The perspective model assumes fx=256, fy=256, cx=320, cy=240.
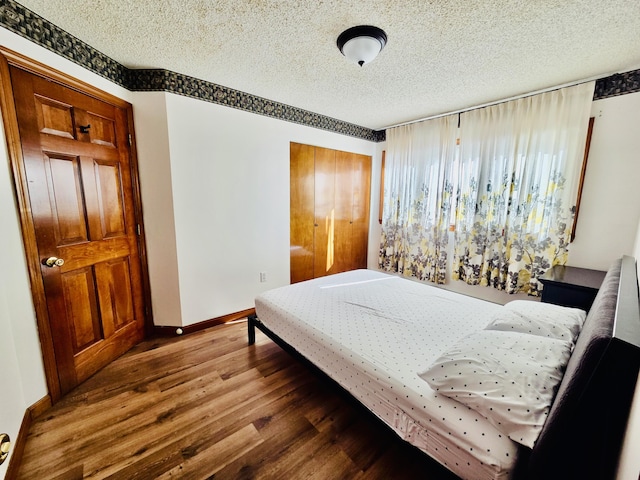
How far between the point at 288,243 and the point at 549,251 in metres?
2.82

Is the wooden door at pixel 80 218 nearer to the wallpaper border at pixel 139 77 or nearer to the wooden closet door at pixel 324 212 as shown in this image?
the wallpaper border at pixel 139 77

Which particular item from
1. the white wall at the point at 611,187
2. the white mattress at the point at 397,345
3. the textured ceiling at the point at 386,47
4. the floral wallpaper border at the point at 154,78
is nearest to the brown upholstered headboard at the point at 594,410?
the white mattress at the point at 397,345

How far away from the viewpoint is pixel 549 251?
254 cm

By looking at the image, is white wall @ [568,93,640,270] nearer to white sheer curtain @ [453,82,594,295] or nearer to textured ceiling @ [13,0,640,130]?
white sheer curtain @ [453,82,594,295]

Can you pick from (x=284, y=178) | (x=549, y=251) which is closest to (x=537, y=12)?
(x=549, y=251)

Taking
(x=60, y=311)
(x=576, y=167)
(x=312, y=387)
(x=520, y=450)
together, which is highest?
(x=576, y=167)

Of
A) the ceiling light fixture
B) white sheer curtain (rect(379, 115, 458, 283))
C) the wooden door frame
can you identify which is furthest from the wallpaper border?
the ceiling light fixture

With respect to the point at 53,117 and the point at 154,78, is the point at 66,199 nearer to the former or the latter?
the point at 53,117

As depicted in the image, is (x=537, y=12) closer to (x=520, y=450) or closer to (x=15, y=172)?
(x=520, y=450)

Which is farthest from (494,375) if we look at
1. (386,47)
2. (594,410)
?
(386,47)

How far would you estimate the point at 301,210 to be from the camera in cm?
346

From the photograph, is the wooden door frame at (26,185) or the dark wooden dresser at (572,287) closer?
the wooden door frame at (26,185)

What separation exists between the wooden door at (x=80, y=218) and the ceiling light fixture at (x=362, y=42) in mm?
1988

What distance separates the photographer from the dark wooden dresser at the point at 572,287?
1.93 metres
